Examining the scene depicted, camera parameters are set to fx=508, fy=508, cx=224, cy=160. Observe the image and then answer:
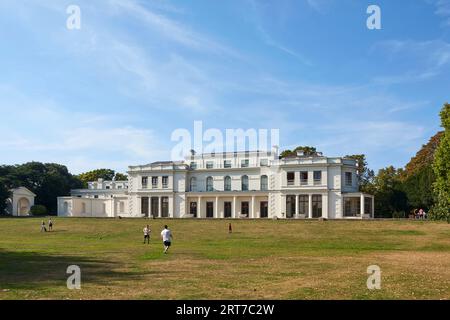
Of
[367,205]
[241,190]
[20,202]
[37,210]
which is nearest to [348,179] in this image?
[367,205]

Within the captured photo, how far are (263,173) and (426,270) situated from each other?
189 feet

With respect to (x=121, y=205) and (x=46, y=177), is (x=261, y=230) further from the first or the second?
(x=46, y=177)

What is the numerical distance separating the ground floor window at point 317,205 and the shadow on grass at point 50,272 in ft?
163

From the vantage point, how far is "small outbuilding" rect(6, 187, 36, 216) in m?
83.6

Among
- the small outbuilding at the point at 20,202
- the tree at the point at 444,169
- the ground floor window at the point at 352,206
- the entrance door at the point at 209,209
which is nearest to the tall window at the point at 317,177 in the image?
the ground floor window at the point at 352,206

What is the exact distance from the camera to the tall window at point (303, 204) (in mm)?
71750

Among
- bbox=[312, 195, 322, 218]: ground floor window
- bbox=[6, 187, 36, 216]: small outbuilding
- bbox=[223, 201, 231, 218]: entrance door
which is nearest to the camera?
bbox=[312, 195, 322, 218]: ground floor window

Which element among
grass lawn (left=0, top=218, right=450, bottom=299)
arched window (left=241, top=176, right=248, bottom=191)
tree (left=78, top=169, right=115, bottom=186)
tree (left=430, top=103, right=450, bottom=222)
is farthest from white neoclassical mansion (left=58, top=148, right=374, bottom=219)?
grass lawn (left=0, top=218, right=450, bottom=299)

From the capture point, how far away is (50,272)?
1886cm

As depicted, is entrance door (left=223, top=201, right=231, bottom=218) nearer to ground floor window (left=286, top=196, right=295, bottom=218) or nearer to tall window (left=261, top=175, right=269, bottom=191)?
tall window (left=261, top=175, right=269, bottom=191)

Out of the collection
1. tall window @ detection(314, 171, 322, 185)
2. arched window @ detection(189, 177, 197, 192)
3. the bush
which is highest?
tall window @ detection(314, 171, 322, 185)

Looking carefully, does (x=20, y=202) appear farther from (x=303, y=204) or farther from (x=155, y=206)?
(x=303, y=204)

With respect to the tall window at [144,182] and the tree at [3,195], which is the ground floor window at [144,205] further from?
the tree at [3,195]
